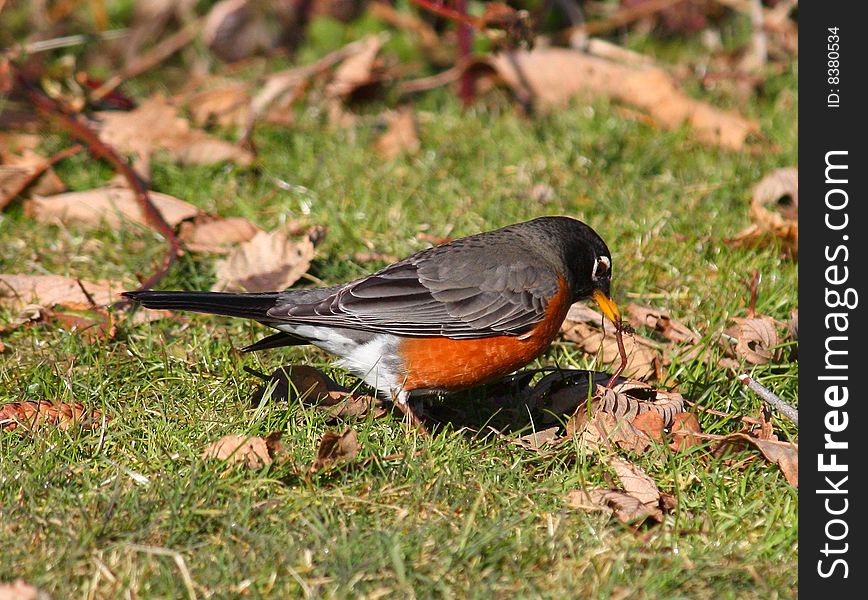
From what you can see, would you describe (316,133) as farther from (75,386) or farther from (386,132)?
(75,386)

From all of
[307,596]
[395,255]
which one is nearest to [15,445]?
[307,596]

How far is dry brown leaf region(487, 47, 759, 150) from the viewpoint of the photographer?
7.00 m

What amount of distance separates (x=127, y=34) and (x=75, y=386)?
4.64 meters

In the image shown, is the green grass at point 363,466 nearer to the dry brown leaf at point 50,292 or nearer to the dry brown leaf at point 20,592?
the dry brown leaf at point 20,592

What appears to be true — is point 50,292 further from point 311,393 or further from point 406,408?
point 406,408

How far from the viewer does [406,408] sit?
4352mm

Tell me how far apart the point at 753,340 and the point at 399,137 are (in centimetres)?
300

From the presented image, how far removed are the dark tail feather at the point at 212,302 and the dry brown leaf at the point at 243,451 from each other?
626 millimetres

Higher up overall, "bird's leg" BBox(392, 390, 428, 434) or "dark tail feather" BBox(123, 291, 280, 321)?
"dark tail feather" BBox(123, 291, 280, 321)

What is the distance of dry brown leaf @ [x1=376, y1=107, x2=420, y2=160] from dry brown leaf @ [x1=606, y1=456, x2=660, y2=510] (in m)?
3.39

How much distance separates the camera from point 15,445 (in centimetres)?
392

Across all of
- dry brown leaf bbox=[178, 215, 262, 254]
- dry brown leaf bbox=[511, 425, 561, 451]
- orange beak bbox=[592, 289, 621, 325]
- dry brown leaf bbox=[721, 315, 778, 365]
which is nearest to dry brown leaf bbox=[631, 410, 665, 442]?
dry brown leaf bbox=[511, 425, 561, 451]

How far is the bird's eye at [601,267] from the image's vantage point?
4789 millimetres

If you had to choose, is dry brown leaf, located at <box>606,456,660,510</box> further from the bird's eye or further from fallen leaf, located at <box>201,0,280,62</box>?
fallen leaf, located at <box>201,0,280,62</box>
